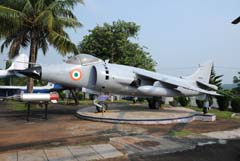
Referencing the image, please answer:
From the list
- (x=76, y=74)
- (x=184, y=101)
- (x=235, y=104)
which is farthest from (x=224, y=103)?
(x=76, y=74)

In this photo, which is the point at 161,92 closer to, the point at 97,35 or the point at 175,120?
the point at 175,120

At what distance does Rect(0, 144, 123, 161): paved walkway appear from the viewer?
6.90m

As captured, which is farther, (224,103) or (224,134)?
(224,103)

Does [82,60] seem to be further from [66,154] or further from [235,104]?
[235,104]

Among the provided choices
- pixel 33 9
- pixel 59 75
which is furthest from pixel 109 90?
pixel 33 9

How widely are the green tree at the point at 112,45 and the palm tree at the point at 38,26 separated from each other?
13.2m

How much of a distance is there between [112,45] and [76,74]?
21702mm

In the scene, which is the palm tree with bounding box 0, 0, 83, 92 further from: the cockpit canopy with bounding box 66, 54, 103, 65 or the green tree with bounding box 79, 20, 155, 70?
the green tree with bounding box 79, 20, 155, 70

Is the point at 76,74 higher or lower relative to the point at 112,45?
lower

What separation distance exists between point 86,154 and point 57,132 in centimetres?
373

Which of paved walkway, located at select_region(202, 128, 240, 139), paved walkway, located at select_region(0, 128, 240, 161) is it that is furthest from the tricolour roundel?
paved walkway, located at select_region(202, 128, 240, 139)

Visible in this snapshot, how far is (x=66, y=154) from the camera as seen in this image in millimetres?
7285

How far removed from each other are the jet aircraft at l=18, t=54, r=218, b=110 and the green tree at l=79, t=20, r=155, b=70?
62.5 ft

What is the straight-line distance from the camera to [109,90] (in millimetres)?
15633
